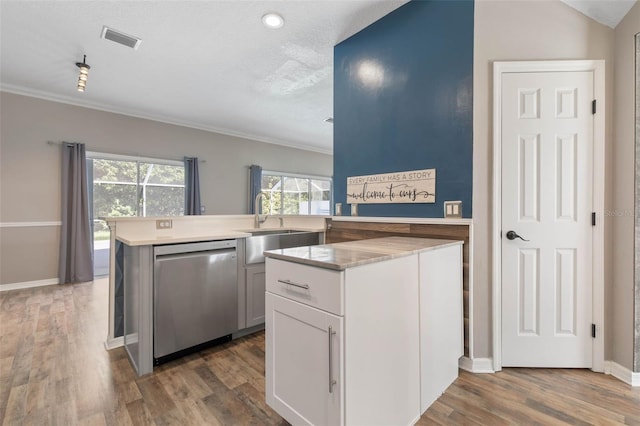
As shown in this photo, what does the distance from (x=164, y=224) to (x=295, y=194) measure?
5192mm

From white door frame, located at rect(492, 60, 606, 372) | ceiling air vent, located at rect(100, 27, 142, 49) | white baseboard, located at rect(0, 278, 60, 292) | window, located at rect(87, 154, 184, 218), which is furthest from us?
window, located at rect(87, 154, 184, 218)

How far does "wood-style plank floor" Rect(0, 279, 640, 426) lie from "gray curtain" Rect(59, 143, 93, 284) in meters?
2.23

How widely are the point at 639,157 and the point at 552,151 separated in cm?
45

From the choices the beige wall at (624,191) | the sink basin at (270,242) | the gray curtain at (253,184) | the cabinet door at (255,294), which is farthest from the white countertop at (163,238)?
the gray curtain at (253,184)

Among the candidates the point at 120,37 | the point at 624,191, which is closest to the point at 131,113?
the point at 120,37

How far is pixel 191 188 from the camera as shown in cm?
561

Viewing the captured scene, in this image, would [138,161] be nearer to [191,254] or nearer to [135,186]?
[135,186]

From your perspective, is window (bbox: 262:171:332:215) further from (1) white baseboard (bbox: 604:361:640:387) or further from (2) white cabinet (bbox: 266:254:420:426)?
(1) white baseboard (bbox: 604:361:640:387)

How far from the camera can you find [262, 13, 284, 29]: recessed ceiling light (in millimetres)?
2553

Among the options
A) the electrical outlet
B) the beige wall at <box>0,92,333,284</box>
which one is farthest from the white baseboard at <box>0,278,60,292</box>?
the electrical outlet

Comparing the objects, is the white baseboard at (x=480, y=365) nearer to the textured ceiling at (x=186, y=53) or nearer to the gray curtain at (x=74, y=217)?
the textured ceiling at (x=186, y=53)

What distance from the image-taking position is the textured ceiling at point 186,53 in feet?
8.14

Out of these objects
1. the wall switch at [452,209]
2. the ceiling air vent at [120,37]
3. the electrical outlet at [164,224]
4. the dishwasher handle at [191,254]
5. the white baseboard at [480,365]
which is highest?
the ceiling air vent at [120,37]

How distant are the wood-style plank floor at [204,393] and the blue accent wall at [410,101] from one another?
3.89ft
